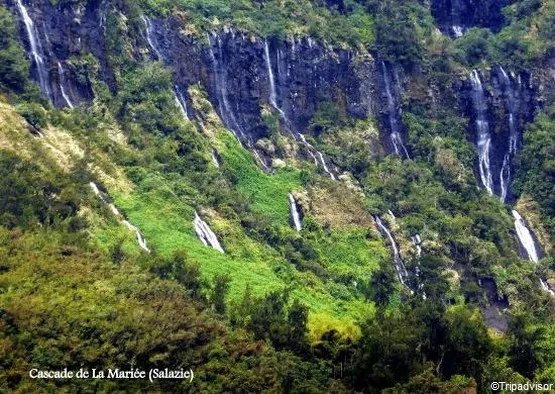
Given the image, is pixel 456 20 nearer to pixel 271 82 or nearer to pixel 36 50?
pixel 271 82

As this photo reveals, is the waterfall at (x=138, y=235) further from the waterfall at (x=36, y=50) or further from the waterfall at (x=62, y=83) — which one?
the waterfall at (x=36, y=50)

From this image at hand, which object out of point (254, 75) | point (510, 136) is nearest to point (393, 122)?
point (510, 136)

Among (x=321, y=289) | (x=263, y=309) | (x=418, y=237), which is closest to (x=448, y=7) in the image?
(x=418, y=237)

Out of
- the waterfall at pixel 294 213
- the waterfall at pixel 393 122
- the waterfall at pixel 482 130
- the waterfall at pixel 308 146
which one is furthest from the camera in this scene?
the waterfall at pixel 482 130

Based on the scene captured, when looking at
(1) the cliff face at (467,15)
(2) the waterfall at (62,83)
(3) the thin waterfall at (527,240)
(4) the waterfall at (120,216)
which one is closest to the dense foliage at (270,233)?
(4) the waterfall at (120,216)

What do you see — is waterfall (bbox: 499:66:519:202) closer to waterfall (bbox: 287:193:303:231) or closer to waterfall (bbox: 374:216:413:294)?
waterfall (bbox: 374:216:413:294)

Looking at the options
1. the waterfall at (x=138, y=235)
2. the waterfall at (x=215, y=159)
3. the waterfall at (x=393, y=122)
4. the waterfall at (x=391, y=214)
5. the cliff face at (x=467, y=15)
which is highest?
the cliff face at (x=467, y=15)

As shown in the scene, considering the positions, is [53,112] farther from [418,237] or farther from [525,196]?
[525,196]
